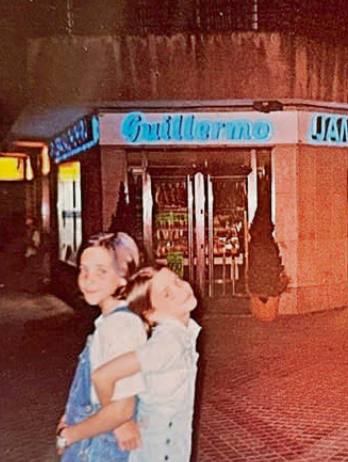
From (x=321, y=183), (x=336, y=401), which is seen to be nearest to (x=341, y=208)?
(x=321, y=183)

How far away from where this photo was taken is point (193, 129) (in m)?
13.7

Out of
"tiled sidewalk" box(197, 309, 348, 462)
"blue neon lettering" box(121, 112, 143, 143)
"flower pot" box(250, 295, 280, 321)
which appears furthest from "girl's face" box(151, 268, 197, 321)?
"blue neon lettering" box(121, 112, 143, 143)

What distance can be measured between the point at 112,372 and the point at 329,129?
11.8m

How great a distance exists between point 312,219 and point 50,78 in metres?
4.95

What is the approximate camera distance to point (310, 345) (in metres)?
10.9

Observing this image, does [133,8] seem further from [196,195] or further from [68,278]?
[68,278]

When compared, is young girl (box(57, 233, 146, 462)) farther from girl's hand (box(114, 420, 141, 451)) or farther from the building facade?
the building facade

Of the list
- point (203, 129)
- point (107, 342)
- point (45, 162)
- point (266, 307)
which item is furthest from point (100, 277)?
point (45, 162)

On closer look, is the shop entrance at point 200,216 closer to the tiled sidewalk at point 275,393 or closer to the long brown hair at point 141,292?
the tiled sidewalk at point 275,393

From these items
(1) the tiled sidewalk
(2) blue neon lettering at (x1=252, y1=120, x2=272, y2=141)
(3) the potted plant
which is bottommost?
(1) the tiled sidewalk

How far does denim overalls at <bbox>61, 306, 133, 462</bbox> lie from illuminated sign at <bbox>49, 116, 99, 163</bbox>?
36.2ft

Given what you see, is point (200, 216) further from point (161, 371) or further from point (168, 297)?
point (161, 371)

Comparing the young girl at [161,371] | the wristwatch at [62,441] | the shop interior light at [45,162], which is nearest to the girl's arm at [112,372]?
the young girl at [161,371]

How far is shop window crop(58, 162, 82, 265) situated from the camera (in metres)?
15.5
